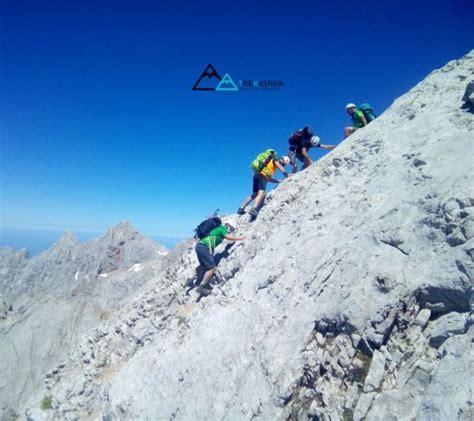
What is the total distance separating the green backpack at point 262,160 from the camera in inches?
722

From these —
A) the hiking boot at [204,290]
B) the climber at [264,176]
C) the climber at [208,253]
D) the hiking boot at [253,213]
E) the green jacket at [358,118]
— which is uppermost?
the green jacket at [358,118]

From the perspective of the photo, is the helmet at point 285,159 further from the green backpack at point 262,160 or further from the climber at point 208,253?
the climber at point 208,253

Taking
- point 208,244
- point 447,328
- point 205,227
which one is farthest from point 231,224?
point 447,328

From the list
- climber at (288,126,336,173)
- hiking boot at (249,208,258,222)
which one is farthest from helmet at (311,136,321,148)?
hiking boot at (249,208,258,222)

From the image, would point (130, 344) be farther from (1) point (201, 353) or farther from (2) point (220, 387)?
(2) point (220, 387)

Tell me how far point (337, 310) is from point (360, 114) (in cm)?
1328

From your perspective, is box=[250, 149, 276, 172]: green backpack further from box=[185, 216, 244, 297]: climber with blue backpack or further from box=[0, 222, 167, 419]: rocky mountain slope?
box=[0, 222, 167, 419]: rocky mountain slope

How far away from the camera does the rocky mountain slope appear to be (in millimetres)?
28219

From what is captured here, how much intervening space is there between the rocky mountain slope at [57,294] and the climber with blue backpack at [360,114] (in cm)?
2638

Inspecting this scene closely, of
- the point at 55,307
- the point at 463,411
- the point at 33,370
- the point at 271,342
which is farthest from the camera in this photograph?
the point at 55,307

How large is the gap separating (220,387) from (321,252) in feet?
18.5

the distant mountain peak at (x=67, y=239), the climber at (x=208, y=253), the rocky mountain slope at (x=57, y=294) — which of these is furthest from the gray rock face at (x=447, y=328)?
the distant mountain peak at (x=67, y=239)

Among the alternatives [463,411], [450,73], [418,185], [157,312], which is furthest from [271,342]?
[450,73]

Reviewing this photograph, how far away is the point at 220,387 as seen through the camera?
35.1ft
